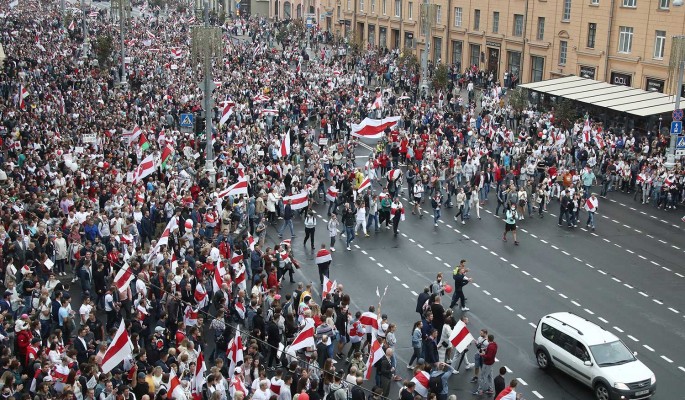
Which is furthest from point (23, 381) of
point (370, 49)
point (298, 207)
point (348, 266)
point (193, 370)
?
point (370, 49)

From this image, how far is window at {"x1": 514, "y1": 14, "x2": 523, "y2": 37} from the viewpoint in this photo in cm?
5944

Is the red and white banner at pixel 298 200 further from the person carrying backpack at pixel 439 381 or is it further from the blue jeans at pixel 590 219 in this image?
the person carrying backpack at pixel 439 381

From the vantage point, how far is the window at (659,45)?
155 feet

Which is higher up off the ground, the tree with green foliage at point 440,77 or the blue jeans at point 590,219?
the tree with green foliage at point 440,77

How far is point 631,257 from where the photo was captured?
2773 cm

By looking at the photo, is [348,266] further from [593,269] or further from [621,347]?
Result: [621,347]

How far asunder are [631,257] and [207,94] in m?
16.1

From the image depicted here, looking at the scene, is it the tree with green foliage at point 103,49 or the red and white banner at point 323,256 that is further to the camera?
the tree with green foliage at point 103,49

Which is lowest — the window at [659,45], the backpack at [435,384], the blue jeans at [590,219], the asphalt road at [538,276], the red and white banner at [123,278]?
the asphalt road at [538,276]

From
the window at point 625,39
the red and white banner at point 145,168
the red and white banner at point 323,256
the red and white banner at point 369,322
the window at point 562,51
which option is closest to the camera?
the red and white banner at point 369,322

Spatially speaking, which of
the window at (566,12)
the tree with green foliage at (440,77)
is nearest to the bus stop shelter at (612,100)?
the window at (566,12)

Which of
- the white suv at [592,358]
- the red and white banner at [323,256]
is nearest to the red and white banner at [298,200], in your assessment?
the red and white banner at [323,256]

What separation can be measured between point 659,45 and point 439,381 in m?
36.5

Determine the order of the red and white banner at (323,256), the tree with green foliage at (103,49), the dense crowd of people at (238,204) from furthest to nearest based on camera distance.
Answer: the tree with green foliage at (103,49) → the red and white banner at (323,256) → the dense crowd of people at (238,204)
